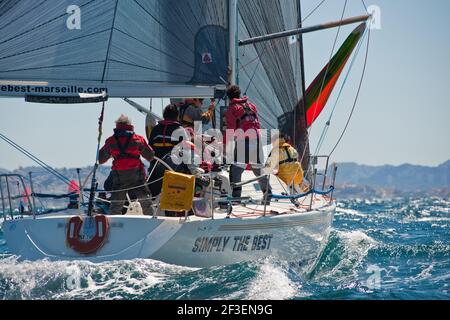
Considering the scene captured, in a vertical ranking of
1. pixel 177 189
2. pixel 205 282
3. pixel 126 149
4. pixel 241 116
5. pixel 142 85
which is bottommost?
pixel 205 282

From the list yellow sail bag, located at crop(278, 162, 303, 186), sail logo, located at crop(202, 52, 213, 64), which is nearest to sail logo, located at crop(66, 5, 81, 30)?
sail logo, located at crop(202, 52, 213, 64)

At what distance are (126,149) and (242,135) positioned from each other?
1.69 meters

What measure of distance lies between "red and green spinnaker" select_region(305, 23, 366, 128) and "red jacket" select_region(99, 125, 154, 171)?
3475 millimetres

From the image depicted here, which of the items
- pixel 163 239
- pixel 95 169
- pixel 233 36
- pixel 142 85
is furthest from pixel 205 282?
pixel 233 36

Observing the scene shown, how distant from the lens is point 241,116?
895cm

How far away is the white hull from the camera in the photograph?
709cm

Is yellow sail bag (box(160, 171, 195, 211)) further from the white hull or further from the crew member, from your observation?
the crew member

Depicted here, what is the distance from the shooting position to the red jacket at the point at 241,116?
8914 millimetres

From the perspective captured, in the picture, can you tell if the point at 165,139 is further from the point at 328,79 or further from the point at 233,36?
the point at 328,79

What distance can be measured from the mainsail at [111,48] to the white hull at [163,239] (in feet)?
5.72

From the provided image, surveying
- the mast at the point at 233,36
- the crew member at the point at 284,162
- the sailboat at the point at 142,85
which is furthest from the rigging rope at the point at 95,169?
the crew member at the point at 284,162

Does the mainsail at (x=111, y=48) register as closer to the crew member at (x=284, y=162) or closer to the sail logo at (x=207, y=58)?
the sail logo at (x=207, y=58)

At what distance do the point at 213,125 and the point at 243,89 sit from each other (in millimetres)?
1461
